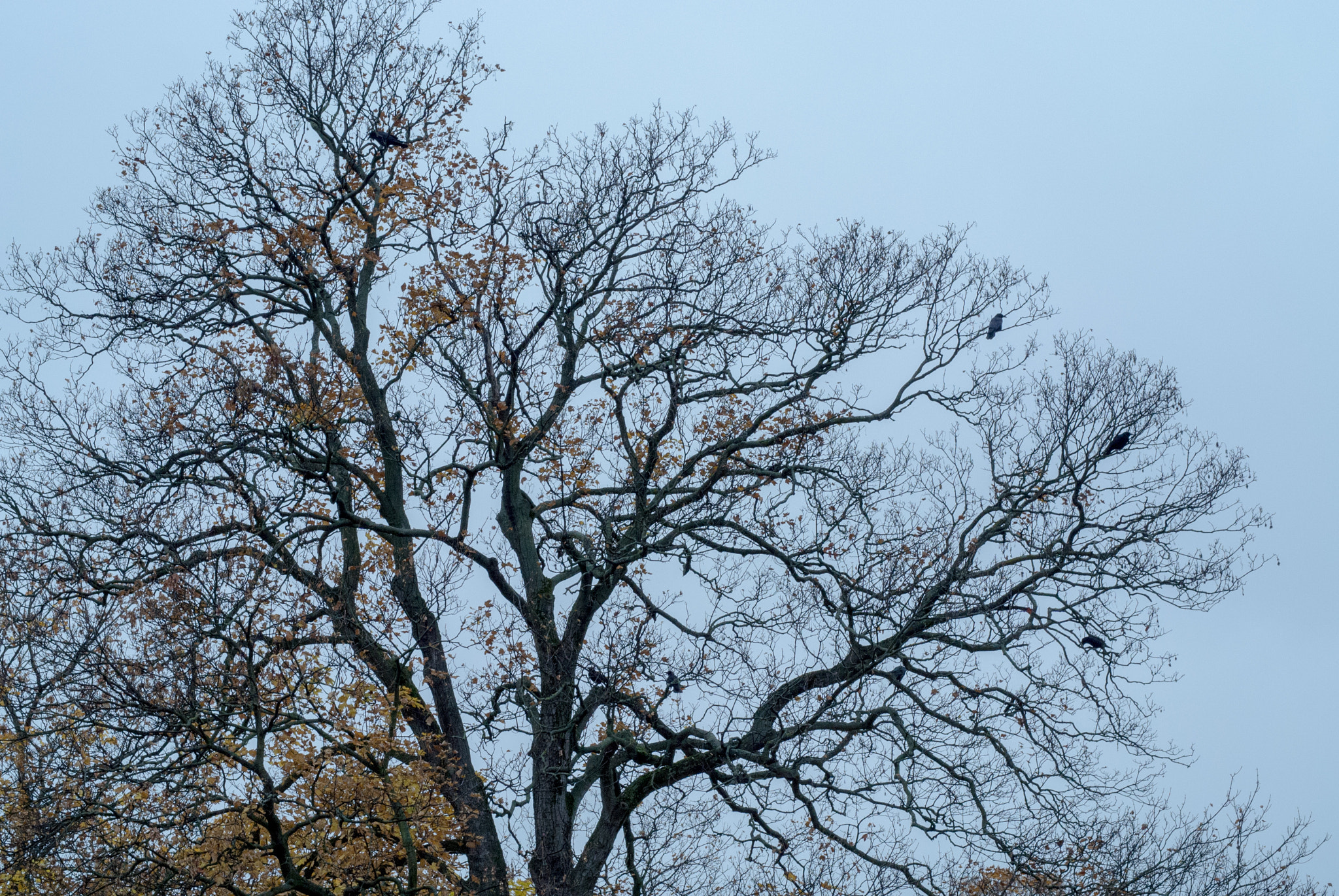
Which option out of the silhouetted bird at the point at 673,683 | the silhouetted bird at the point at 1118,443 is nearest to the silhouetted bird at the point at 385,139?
the silhouetted bird at the point at 673,683

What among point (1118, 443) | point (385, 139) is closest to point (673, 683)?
point (1118, 443)

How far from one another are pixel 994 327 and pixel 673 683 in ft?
19.7

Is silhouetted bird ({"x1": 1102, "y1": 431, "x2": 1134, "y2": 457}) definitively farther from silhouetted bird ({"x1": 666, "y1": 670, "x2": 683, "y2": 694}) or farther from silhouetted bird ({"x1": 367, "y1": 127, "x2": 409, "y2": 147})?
silhouetted bird ({"x1": 367, "y1": 127, "x2": 409, "y2": 147})

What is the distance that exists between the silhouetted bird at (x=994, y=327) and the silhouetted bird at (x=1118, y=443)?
2.07 meters

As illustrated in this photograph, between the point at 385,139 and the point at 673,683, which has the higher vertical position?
the point at 385,139

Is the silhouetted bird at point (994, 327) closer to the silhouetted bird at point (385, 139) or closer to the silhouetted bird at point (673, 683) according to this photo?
the silhouetted bird at point (673, 683)

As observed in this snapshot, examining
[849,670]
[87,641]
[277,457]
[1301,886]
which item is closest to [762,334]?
[849,670]

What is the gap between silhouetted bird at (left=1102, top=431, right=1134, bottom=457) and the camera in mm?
12586

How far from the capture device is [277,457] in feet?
39.3

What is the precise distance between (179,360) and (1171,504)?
39.3 ft

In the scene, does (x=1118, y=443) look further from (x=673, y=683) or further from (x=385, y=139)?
(x=385, y=139)

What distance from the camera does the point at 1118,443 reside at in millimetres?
12641

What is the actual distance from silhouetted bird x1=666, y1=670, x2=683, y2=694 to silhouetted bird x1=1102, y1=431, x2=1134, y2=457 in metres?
5.57

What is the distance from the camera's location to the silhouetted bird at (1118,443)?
1259cm
